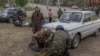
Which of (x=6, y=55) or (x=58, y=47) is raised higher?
(x=58, y=47)

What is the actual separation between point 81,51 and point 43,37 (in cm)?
180

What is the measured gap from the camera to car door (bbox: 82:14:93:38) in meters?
10.2

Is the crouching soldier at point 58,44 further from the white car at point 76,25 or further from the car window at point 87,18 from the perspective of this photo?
the car window at point 87,18

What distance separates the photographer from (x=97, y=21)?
12.1m

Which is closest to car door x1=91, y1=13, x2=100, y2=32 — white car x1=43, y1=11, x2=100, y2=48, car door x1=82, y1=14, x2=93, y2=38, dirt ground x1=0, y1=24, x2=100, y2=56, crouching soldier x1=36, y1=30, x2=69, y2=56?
white car x1=43, y1=11, x2=100, y2=48

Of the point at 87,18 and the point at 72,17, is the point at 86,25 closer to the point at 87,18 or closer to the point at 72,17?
the point at 87,18

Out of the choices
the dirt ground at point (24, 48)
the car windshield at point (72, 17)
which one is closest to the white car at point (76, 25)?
the car windshield at point (72, 17)

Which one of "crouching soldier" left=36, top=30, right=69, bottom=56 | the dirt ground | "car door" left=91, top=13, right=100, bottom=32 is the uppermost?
"crouching soldier" left=36, top=30, right=69, bottom=56

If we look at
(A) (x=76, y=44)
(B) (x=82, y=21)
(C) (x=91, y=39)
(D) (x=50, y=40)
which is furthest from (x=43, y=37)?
(C) (x=91, y=39)

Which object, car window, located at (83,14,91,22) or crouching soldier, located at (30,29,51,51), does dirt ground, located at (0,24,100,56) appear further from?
car window, located at (83,14,91,22)

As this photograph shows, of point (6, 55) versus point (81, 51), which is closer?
point (6, 55)

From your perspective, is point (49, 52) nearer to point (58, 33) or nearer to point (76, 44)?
point (58, 33)

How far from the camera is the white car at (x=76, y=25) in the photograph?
9125 mm

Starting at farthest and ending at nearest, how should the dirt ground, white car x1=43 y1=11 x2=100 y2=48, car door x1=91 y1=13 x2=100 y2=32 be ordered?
car door x1=91 y1=13 x2=100 y2=32
white car x1=43 y1=11 x2=100 y2=48
the dirt ground
